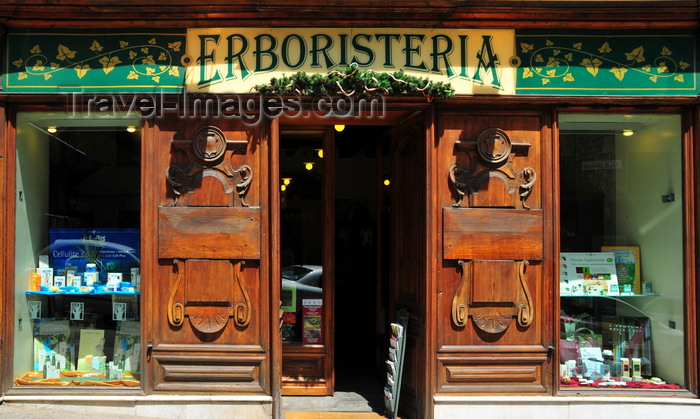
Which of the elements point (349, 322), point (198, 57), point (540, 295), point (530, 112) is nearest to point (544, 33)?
point (530, 112)

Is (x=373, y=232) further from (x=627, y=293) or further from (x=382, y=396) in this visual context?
(x=627, y=293)

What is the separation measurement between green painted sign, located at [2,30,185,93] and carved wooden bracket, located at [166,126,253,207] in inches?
21.5

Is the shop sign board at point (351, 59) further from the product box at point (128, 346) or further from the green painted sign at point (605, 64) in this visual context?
the product box at point (128, 346)

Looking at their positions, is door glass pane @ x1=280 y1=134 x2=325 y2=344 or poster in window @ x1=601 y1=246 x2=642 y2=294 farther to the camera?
door glass pane @ x1=280 y1=134 x2=325 y2=344

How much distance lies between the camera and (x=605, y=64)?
5.89 meters

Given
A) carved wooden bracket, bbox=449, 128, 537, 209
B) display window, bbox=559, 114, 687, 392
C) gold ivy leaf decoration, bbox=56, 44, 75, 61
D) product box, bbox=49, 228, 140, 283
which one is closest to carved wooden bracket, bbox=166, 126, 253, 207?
product box, bbox=49, 228, 140, 283

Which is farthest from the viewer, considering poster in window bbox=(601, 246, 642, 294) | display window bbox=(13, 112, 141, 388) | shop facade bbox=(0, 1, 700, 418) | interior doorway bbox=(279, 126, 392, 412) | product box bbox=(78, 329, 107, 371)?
interior doorway bbox=(279, 126, 392, 412)

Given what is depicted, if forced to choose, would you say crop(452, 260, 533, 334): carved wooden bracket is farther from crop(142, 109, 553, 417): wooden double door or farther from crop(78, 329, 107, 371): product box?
crop(78, 329, 107, 371): product box

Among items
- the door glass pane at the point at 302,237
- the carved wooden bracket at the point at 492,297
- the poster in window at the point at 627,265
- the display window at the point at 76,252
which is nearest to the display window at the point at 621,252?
the poster in window at the point at 627,265

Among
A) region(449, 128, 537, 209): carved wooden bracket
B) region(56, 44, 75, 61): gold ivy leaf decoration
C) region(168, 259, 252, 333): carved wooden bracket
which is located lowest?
region(168, 259, 252, 333): carved wooden bracket

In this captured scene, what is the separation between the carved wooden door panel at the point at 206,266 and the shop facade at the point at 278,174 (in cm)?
2

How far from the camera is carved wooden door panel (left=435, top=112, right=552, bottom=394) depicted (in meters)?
5.82

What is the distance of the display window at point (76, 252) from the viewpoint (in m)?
6.00

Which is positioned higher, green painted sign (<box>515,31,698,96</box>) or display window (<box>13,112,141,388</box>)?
green painted sign (<box>515,31,698,96</box>)
